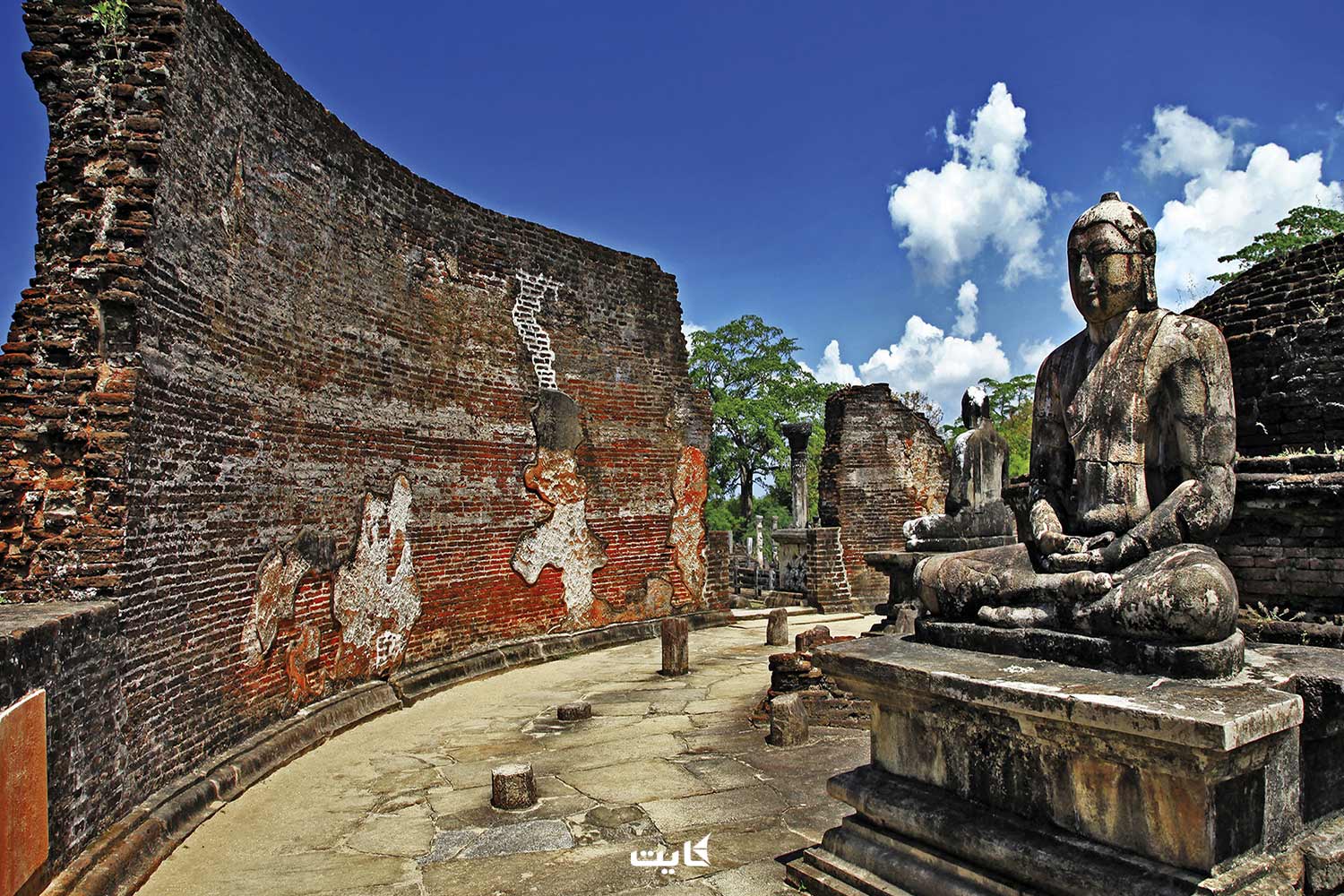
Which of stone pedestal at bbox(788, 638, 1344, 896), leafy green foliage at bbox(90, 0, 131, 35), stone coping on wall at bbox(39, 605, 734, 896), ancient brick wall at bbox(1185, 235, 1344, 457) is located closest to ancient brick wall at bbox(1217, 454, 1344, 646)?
ancient brick wall at bbox(1185, 235, 1344, 457)

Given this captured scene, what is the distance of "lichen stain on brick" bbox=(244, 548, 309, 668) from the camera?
5.44m

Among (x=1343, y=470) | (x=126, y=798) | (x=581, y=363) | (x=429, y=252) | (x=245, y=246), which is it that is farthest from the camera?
(x=581, y=363)

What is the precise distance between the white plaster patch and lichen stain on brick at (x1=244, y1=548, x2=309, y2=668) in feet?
12.4

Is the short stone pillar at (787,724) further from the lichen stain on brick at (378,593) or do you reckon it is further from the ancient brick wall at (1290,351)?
the ancient brick wall at (1290,351)

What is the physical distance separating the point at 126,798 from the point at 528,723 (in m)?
2.75

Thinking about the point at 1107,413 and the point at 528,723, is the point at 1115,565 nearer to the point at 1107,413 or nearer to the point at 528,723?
the point at 1107,413

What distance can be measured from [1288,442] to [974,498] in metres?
2.67

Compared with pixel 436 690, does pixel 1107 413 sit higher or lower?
higher

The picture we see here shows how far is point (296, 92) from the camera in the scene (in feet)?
21.1

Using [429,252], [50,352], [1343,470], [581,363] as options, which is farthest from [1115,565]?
[581,363]

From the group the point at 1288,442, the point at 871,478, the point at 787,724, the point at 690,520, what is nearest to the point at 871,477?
the point at 871,478

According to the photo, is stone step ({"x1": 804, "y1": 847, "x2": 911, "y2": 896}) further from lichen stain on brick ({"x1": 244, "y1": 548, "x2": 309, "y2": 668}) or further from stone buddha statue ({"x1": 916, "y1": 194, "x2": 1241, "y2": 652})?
lichen stain on brick ({"x1": 244, "y1": 548, "x2": 309, "y2": 668})

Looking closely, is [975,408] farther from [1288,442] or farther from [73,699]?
[73,699]

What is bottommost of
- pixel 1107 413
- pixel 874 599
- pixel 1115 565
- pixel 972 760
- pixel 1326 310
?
pixel 874 599
